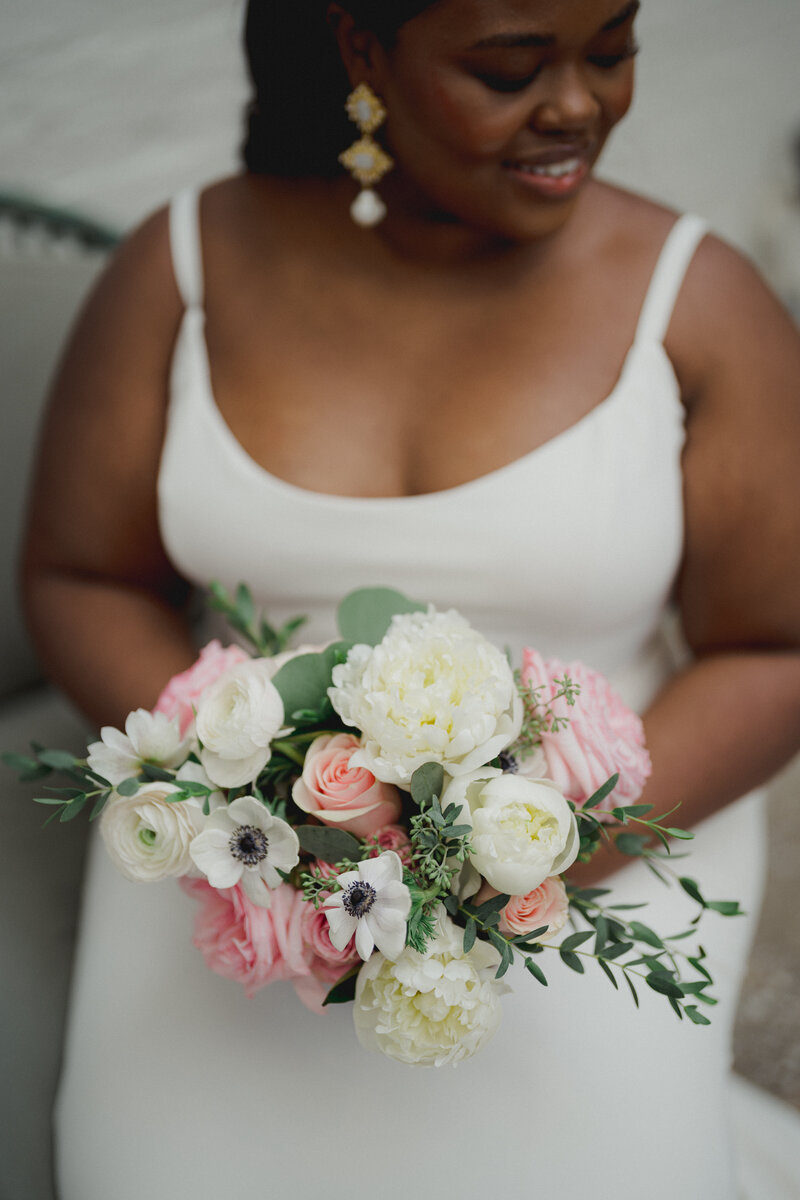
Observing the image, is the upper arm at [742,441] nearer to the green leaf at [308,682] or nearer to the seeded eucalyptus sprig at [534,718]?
the seeded eucalyptus sprig at [534,718]

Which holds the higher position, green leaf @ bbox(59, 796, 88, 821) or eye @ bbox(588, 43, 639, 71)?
eye @ bbox(588, 43, 639, 71)

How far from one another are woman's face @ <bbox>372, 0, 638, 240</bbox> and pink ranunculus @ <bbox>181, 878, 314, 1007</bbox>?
653 mm

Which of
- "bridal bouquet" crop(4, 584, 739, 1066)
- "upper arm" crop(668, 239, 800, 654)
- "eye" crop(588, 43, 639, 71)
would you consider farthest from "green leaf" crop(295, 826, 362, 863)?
"eye" crop(588, 43, 639, 71)

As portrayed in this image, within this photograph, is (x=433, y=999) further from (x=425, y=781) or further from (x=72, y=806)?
(x=72, y=806)

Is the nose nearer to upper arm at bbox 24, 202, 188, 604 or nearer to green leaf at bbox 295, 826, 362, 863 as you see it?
upper arm at bbox 24, 202, 188, 604

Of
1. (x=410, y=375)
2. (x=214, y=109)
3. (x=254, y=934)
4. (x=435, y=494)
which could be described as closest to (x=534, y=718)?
(x=254, y=934)

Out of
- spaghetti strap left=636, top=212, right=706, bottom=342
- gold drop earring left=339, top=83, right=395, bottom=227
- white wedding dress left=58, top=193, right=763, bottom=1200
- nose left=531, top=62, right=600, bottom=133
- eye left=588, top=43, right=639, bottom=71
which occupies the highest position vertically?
eye left=588, top=43, right=639, bottom=71

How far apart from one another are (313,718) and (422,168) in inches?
22.3

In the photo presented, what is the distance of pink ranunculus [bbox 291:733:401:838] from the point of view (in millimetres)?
614

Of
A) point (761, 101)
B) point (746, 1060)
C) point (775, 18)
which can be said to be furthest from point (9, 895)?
point (761, 101)

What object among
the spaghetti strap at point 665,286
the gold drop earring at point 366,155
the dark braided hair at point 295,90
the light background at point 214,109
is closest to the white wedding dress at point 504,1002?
the spaghetti strap at point 665,286

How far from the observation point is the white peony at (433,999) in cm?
60

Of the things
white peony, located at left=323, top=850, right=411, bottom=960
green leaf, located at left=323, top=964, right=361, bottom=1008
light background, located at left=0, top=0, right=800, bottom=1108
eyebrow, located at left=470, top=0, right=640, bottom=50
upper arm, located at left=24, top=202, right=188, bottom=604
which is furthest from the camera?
light background, located at left=0, top=0, right=800, bottom=1108

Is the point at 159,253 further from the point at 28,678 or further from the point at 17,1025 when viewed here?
the point at 17,1025
